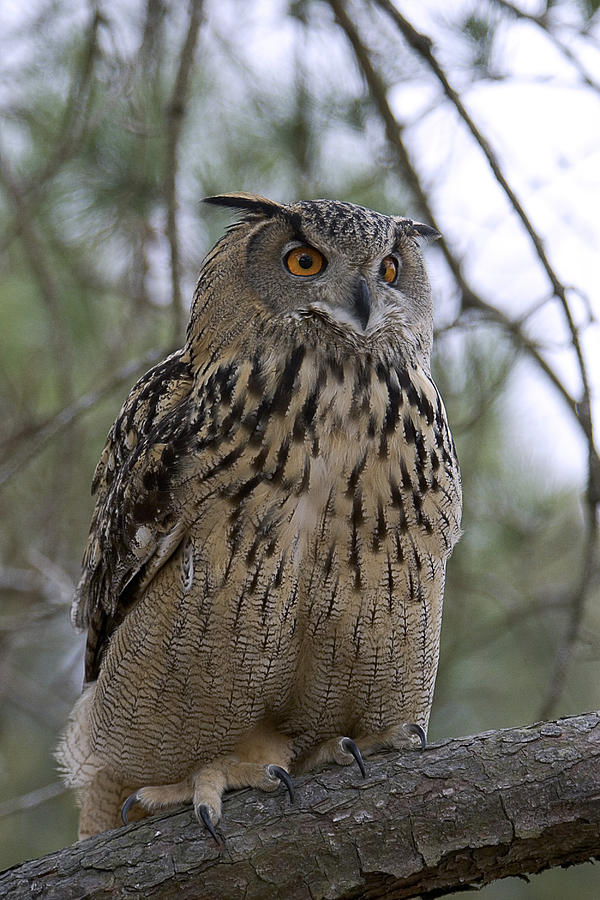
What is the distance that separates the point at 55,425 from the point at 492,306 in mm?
1311

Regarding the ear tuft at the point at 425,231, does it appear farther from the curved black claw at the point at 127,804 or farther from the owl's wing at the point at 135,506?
the curved black claw at the point at 127,804

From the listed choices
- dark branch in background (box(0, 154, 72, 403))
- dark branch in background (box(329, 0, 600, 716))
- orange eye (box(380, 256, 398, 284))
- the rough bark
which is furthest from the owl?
dark branch in background (box(0, 154, 72, 403))

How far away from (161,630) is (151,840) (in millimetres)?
386

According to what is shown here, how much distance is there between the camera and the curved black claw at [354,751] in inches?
75.8

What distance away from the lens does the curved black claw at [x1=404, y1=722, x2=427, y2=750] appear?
78.9 inches

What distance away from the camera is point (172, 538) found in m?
1.95

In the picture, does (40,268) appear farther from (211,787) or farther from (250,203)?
(211,787)

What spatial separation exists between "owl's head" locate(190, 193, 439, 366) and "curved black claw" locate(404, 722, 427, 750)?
0.79 meters

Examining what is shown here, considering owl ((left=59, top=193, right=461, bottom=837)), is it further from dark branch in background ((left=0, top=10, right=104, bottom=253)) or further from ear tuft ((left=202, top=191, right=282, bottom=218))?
dark branch in background ((left=0, top=10, right=104, bottom=253))

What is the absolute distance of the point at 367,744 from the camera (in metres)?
2.11

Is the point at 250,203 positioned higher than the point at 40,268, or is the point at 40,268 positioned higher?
the point at 40,268

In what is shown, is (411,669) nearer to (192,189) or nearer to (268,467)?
(268,467)

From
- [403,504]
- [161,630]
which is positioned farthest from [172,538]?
[403,504]

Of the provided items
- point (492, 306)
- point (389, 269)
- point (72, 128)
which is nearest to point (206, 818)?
point (389, 269)
